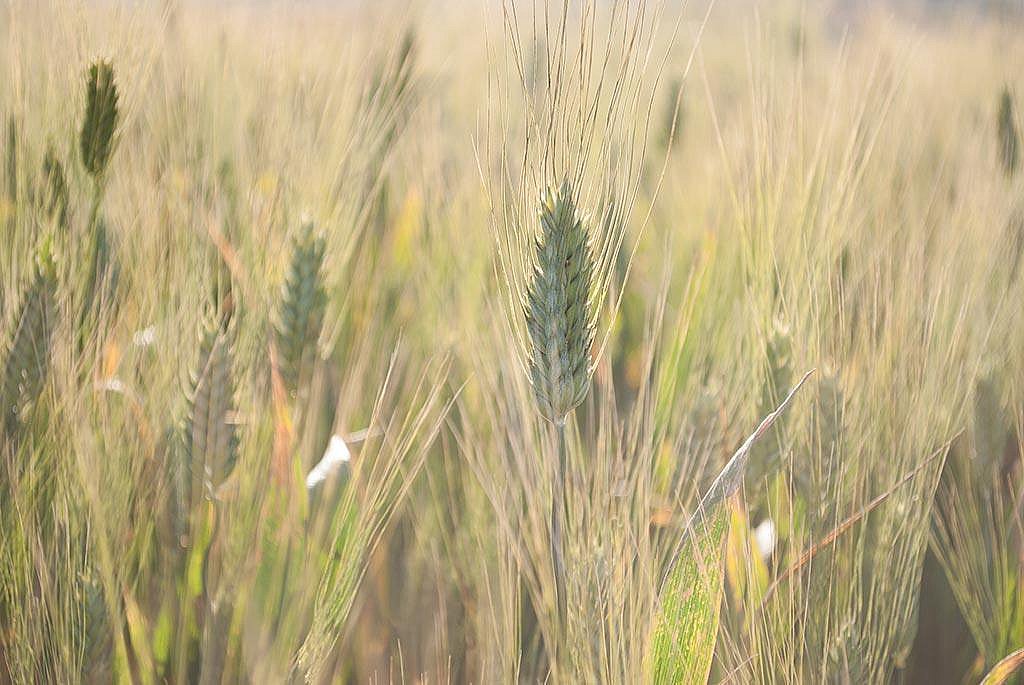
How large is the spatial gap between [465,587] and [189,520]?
25 cm

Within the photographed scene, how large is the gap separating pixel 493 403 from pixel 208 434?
24cm

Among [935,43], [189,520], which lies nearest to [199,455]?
[189,520]

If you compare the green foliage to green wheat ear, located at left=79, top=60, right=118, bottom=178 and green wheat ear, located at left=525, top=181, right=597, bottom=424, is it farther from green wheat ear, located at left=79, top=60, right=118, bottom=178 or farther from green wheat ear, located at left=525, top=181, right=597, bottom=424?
green wheat ear, located at left=79, top=60, right=118, bottom=178

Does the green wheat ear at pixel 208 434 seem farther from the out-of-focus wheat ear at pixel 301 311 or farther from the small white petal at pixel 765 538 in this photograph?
the small white petal at pixel 765 538

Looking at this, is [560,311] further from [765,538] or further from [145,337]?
[145,337]

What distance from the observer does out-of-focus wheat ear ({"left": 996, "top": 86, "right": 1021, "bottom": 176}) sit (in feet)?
4.01

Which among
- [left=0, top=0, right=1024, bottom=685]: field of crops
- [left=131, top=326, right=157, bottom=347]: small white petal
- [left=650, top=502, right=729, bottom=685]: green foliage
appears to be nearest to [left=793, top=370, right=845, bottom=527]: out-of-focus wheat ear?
[left=0, top=0, right=1024, bottom=685]: field of crops

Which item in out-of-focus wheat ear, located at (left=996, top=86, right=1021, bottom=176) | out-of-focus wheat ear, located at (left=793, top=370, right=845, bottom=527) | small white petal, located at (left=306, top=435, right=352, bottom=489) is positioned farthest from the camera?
out-of-focus wheat ear, located at (left=996, top=86, right=1021, bottom=176)

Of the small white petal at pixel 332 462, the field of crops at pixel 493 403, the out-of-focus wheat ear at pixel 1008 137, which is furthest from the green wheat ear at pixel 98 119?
the out-of-focus wheat ear at pixel 1008 137

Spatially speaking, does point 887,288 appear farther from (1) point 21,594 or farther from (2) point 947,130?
(2) point 947,130

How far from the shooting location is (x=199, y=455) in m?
0.69

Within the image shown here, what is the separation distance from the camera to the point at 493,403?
782 mm

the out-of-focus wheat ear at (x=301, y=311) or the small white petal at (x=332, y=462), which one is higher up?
the out-of-focus wheat ear at (x=301, y=311)

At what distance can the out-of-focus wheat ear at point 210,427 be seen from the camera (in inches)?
27.3
